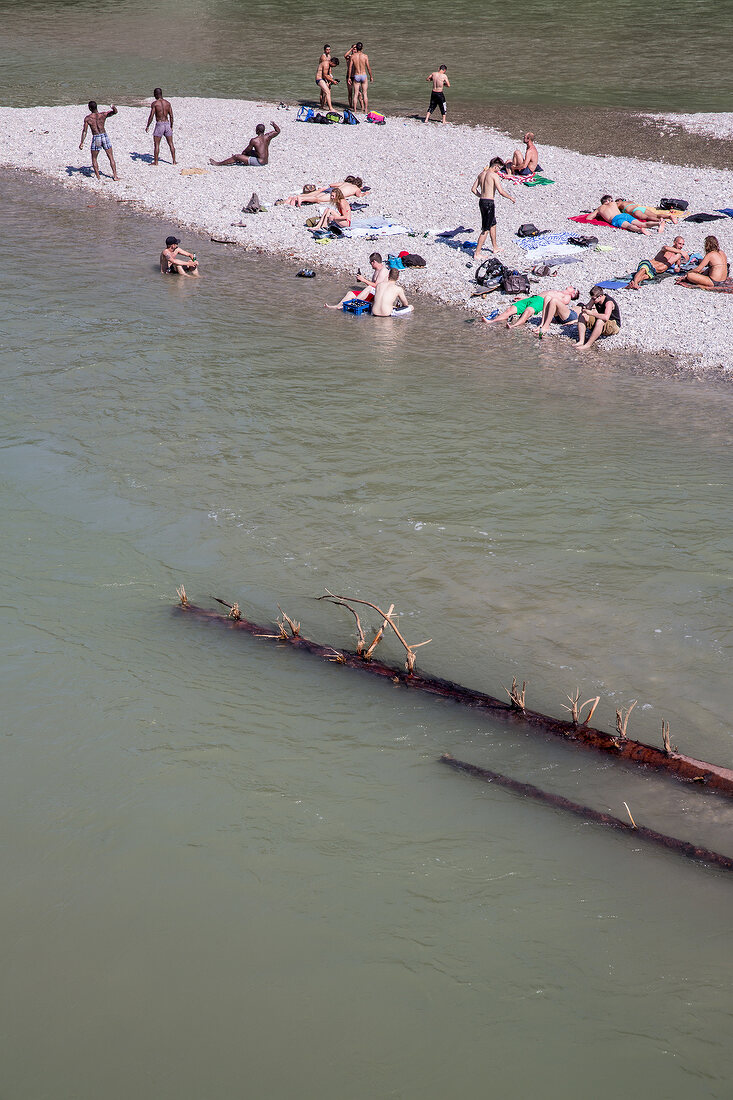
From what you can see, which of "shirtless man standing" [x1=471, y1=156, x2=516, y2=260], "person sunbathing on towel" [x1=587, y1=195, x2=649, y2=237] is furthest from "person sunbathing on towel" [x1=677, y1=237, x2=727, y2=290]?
"shirtless man standing" [x1=471, y1=156, x2=516, y2=260]

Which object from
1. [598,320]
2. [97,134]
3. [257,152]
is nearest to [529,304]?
[598,320]

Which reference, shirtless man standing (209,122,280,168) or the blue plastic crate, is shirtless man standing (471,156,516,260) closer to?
the blue plastic crate

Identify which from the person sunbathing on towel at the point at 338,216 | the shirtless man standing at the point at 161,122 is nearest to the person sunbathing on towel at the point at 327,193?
the person sunbathing on towel at the point at 338,216

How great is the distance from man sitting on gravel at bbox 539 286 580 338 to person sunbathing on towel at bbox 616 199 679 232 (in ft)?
14.1

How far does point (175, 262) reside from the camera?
1805 centimetres

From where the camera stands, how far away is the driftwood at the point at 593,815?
5.89 m

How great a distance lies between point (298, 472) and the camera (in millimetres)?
11586

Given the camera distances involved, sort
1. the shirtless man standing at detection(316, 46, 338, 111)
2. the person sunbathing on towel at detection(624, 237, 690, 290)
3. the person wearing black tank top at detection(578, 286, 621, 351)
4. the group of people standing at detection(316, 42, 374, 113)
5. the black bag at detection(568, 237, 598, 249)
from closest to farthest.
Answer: the person wearing black tank top at detection(578, 286, 621, 351) → the person sunbathing on towel at detection(624, 237, 690, 290) → the black bag at detection(568, 237, 598, 249) → the group of people standing at detection(316, 42, 374, 113) → the shirtless man standing at detection(316, 46, 338, 111)

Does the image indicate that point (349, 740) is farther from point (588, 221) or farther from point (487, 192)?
point (588, 221)

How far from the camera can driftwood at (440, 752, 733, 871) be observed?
589 cm

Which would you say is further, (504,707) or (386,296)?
(386,296)

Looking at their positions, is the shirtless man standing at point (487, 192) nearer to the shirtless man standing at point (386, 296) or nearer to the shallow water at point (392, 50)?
the shirtless man standing at point (386, 296)

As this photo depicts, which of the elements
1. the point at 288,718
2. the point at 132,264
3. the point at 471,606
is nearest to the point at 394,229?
the point at 132,264

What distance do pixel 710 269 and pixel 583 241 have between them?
2859mm
